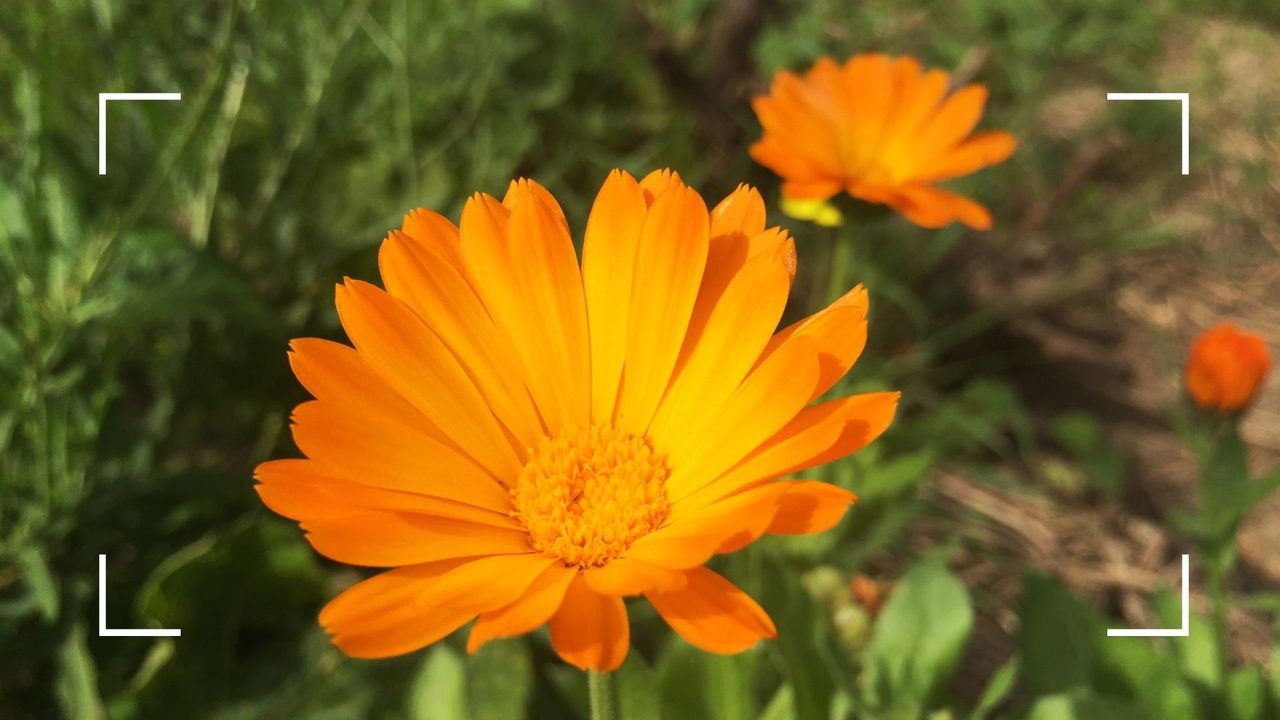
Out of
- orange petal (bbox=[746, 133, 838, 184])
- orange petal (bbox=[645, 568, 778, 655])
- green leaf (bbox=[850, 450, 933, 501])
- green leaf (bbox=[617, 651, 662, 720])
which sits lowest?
green leaf (bbox=[617, 651, 662, 720])

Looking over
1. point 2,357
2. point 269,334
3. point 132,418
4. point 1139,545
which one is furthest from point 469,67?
point 1139,545

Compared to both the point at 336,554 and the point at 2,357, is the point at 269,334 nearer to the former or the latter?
the point at 2,357

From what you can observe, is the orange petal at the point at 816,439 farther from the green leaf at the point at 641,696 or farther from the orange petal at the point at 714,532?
the green leaf at the point at 641,696

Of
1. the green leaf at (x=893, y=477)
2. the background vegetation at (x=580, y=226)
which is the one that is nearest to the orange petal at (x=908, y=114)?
the background vegetation at (x=580, y=226)

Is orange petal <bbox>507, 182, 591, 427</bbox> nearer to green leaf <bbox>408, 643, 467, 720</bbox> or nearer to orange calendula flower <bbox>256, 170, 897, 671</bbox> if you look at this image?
orange calendula flower <bbox>256, 170, 897, 671</bbox>

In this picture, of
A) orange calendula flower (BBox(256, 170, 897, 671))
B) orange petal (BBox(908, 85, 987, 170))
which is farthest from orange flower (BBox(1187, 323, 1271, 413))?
orange calendula flower (BBox(256, 170, 897, 671))
